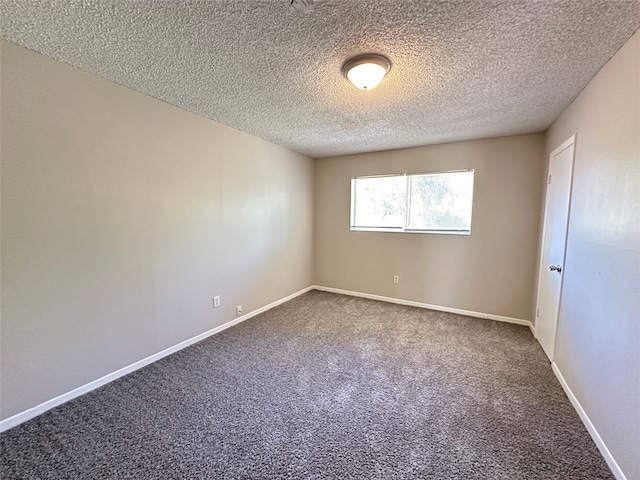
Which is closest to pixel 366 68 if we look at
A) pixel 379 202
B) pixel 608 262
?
pixel 608 262

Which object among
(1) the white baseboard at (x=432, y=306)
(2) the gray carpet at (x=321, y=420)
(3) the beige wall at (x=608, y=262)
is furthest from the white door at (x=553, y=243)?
(1) the white baseboard at (x=432, y=306)

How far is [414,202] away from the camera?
407cm

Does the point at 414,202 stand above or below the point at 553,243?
above

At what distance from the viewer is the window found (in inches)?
147

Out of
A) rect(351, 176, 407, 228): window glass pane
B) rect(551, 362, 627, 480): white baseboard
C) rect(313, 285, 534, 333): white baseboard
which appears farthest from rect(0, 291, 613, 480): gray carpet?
rect(351, 176, 407, 228): window glass pane

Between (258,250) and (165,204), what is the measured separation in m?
1.42

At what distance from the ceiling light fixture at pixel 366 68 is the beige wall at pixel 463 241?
2.36 metres

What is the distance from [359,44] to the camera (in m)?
1.64

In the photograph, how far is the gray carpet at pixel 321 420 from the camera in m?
1.47

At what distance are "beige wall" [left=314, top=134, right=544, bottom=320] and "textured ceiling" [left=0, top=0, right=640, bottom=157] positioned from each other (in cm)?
85

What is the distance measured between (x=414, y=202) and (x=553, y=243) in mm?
1770

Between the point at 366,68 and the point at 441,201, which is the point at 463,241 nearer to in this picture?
the point at 441,201

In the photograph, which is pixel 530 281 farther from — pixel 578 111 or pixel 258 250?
pixel 258 250

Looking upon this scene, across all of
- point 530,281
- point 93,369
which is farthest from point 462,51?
point 93,369
